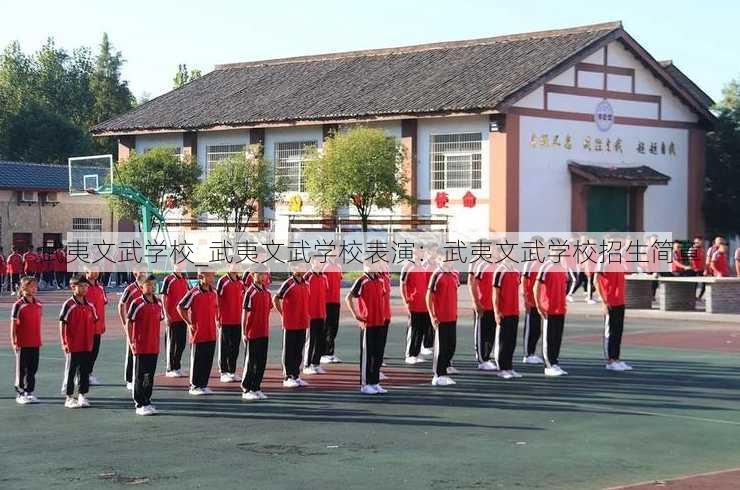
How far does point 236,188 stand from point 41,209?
1318 cm

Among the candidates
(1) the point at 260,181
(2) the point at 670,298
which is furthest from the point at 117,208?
(2) the point at 670,298

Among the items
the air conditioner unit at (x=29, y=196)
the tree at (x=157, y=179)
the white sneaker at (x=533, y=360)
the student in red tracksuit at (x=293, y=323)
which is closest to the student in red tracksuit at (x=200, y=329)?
the student in red tracksuit at (x=293, y=323)

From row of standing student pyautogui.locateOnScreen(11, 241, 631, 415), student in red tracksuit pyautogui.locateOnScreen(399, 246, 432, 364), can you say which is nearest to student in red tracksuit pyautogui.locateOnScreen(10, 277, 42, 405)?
row of standing student pyautogui.locateOnScreen(11, 241, 631, 415)

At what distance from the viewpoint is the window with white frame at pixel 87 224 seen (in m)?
57.6

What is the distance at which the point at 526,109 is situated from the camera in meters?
43.4

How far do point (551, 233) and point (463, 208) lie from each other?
Answer: 3.09 metres

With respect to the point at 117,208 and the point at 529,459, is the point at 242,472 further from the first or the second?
the point at 117,208

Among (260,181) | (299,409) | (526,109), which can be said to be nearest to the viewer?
(299,409)

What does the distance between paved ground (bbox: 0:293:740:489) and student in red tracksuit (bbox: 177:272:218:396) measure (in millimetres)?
301

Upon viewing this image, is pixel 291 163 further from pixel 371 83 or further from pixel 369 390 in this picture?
pixel 369 390

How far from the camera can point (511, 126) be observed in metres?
42.8

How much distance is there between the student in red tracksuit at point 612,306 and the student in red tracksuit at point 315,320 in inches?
164

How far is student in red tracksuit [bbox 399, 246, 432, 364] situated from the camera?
19.2 m

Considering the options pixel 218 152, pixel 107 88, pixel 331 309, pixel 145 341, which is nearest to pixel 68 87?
pixel 107 88
